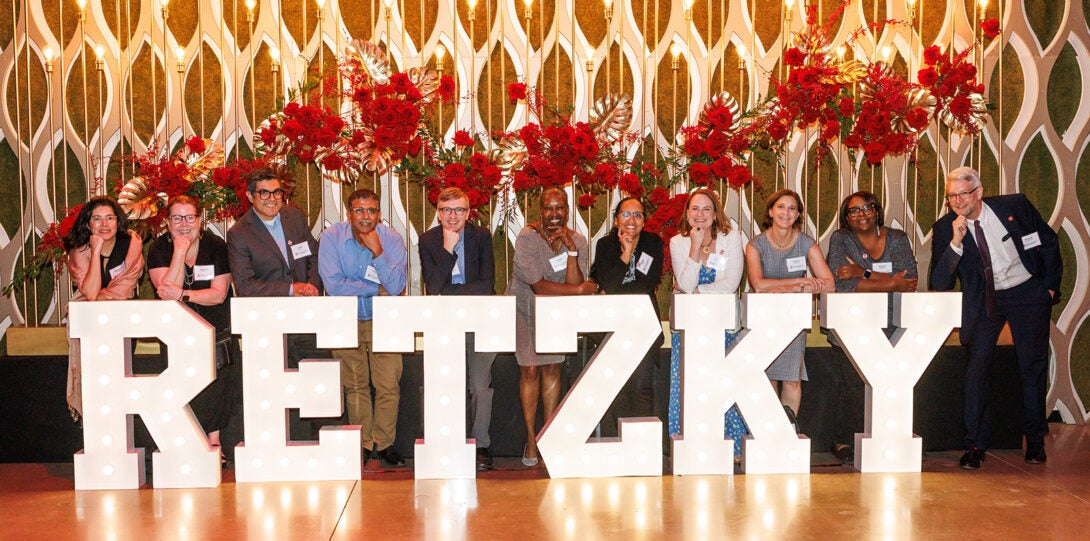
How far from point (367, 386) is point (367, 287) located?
0.49m

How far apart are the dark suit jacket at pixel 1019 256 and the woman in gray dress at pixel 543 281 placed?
1.72 m

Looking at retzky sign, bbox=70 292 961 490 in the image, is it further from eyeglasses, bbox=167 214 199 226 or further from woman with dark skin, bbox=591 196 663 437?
eyeglasses, bbox=167 214 199 226

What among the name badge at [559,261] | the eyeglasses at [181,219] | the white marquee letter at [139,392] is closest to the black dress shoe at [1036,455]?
the name badge at [559,261]

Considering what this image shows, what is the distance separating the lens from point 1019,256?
4.34 meters

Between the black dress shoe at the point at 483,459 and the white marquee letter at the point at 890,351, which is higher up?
the white marquee letter at the point at 890,351

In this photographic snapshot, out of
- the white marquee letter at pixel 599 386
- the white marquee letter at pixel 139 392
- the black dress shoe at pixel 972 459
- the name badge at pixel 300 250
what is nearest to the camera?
the white marquee letter at pixel 139 392

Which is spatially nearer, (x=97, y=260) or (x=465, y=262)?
(x=97, y=260)

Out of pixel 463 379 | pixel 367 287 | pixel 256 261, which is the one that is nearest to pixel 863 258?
pixel 463 379

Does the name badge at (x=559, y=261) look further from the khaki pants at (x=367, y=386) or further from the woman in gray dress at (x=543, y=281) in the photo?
the khaki pants at (x=367, y=386)

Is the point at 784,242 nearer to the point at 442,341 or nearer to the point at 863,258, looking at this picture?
the point at 863,258

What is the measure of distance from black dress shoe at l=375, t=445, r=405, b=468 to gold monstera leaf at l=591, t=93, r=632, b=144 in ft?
6.08

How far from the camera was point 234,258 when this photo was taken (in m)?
4.23

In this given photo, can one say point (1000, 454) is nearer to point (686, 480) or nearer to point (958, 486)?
point (958, 486)

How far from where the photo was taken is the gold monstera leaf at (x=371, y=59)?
439 cm
